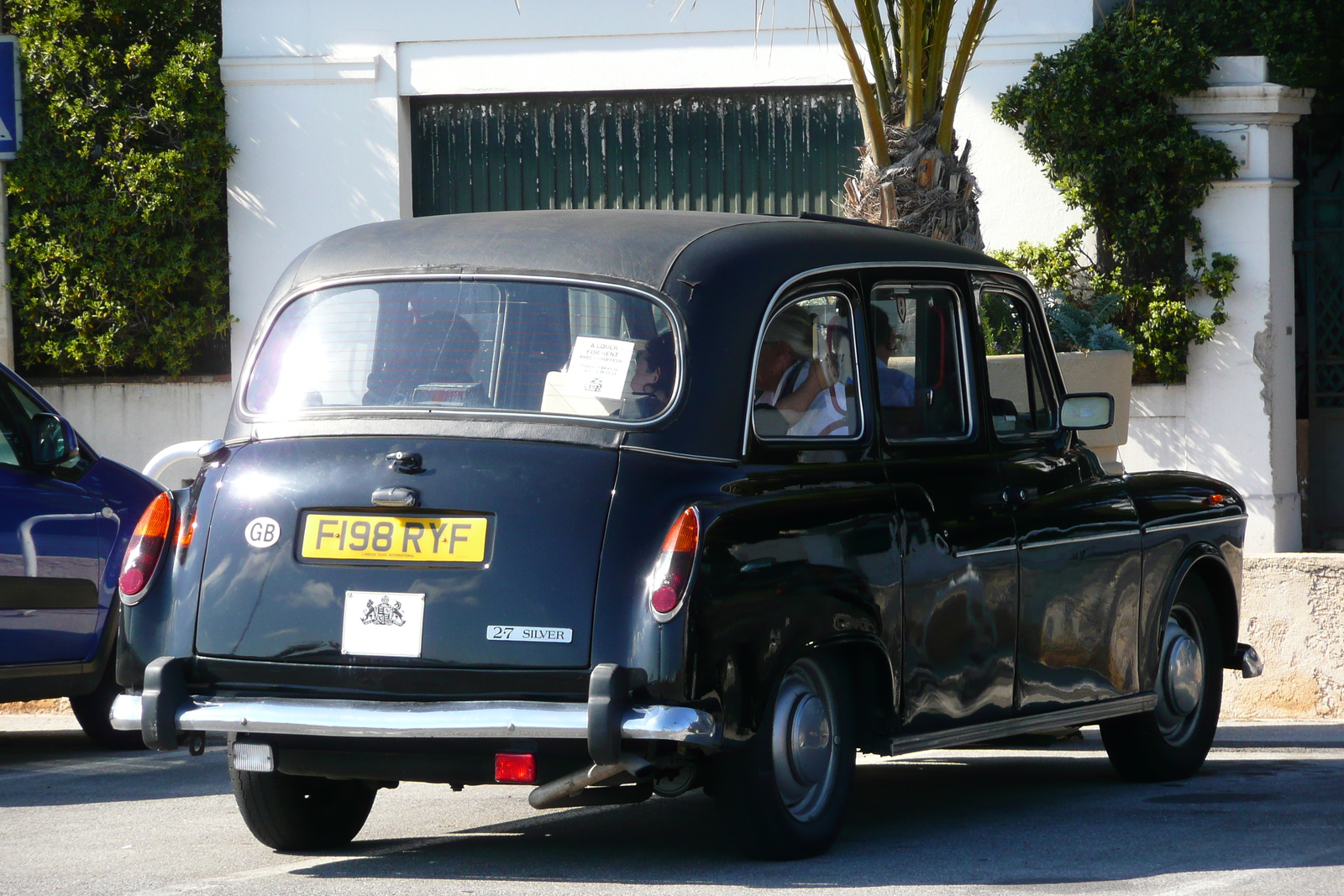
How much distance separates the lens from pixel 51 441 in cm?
851

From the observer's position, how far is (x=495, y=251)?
19.2 feet

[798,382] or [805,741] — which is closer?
[805,741]

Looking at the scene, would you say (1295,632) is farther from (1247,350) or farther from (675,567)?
(675,567)

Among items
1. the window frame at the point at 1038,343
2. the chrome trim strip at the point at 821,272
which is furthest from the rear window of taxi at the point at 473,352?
the window frame at the point at 1038,343

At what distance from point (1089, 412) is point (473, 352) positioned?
2486 millimetres

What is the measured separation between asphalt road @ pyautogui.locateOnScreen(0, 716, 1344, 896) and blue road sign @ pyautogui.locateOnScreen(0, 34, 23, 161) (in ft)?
11.5

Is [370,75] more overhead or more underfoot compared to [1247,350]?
more overhead

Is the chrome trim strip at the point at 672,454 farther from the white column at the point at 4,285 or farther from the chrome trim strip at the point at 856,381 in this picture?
the white column at the point at 4,285

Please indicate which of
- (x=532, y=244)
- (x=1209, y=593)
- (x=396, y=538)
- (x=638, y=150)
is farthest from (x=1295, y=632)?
(x=638, y=150)

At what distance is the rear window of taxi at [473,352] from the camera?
558 cm

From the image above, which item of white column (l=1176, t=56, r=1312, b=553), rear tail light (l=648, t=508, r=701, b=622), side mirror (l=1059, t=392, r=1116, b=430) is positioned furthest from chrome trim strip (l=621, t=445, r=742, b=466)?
white column (l=1176, t=56, r=1312, b=553)

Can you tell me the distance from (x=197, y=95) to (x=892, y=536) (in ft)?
31.2

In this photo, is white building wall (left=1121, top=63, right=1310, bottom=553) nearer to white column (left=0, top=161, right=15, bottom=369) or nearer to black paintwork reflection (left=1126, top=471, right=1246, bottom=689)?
black paintwork reflection (left=1126, top=471, right=1246, bottom=689)

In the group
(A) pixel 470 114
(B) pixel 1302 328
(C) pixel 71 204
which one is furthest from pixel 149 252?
(B) pixel 1302 328
